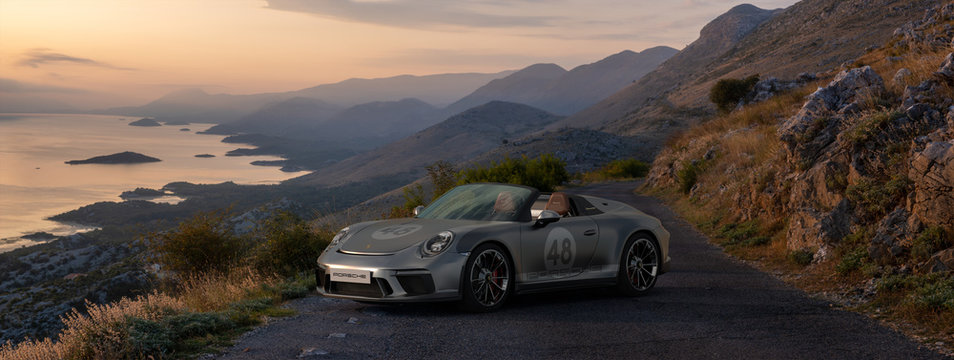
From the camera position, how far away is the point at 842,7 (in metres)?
107

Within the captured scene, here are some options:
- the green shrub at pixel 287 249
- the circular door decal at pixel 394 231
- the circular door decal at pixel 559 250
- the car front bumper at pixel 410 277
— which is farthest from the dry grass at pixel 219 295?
the circular door decal at pixel 559 250

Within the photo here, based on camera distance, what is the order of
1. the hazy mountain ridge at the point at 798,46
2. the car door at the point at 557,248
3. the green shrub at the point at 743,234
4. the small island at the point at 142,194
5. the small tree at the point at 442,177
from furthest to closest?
the small island at the point at 142,194 → the hazy mountain ridge at the point at 798,46 → the small tree at the point at 442,177 → the green shrub at the point at 743,234 → the car door at the point at 557,248

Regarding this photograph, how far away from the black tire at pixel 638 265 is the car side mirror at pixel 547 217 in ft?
5.05

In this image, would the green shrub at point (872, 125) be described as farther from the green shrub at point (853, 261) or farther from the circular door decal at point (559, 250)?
the circular door decal at point (559, 250)

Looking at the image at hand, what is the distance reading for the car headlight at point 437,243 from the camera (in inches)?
298

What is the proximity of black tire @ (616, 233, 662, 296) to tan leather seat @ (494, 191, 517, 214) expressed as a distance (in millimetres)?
1785

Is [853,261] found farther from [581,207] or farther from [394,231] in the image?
[394,231]

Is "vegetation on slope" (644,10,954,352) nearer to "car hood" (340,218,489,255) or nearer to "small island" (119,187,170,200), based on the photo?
"car hood" (340,218,489,255)

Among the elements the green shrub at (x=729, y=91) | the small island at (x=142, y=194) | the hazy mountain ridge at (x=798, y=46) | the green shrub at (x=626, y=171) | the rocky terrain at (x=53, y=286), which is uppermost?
the hazy mountain ridge at (x=798, y=46)

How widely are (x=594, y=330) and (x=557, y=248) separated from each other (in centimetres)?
134

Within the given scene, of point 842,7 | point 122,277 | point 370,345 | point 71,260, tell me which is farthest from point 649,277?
point 842,7

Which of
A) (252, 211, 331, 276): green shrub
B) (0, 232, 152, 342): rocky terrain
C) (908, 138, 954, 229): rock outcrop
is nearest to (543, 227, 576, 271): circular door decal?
(908, 138, 954, 229): rock outcrop

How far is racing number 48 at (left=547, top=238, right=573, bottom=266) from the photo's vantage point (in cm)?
840

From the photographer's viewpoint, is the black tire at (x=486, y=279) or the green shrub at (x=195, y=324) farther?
the black tire at (x=486, y=279)
